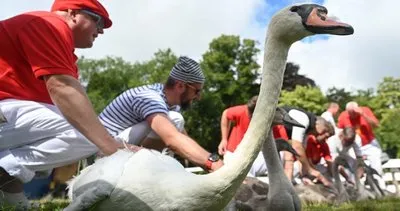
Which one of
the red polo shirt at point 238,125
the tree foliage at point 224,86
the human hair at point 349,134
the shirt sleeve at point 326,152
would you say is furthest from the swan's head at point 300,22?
the tree foliage at point 224,86

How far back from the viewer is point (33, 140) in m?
4.25

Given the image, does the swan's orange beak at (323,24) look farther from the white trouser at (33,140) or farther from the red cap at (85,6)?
the white trouser at (33,140)

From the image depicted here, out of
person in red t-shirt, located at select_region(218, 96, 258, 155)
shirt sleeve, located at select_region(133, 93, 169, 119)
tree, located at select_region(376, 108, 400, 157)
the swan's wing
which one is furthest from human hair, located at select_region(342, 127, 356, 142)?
tree, located at select_region(376, 108, 400, 157)

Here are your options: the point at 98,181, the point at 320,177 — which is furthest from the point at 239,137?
the point at 98,181

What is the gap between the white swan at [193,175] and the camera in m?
2.96

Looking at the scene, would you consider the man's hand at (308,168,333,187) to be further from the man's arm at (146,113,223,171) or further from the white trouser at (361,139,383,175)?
the man's arm at (146,113,223,171)

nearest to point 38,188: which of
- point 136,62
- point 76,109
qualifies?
point 76,109

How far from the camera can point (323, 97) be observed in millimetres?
54125

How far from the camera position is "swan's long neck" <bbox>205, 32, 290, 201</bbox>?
296cm

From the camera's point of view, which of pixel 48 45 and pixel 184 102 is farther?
pixel 184 102

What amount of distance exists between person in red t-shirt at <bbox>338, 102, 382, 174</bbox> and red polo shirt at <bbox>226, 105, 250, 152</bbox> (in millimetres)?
3358

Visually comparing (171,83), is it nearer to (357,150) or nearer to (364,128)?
(357,150)

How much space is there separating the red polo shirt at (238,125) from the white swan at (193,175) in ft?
15.9

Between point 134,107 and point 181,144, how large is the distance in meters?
0.89
